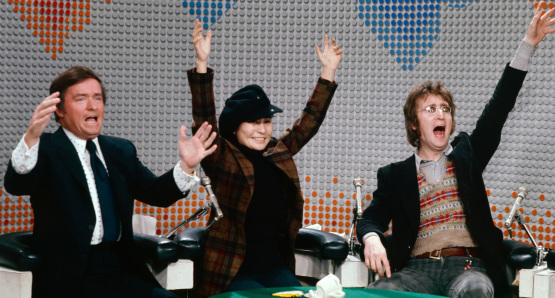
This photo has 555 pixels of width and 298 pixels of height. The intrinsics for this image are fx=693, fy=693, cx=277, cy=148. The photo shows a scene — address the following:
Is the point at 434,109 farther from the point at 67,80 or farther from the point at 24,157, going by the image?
the point at 24,157

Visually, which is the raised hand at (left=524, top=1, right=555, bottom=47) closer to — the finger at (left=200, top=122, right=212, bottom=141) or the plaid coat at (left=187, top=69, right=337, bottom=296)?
the plaid coat at (left=187, top=69, right=337, bottom=296)

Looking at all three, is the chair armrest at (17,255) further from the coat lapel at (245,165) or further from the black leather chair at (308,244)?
the coat lapel at (245,165)

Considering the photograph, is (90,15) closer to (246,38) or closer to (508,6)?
(246,38)

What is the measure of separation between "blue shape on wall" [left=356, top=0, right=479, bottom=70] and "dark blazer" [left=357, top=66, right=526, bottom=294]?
1.21 metres

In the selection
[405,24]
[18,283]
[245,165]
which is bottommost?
[18,283]

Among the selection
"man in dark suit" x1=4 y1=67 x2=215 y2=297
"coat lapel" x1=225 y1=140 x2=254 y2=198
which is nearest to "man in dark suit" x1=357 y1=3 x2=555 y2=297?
"coat lapel" x1=225 y1=140 x2=254 y2=198

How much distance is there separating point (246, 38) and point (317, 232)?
5.68ft

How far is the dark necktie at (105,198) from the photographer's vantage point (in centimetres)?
338

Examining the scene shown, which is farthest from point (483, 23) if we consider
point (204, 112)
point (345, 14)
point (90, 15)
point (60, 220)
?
point (60, 220)

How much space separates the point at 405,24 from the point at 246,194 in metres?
2.05

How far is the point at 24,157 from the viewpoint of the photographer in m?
3.06

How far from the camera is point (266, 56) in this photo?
5.15 meters

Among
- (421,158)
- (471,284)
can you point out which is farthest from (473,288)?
(421,158)

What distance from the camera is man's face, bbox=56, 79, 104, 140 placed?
3.38m
